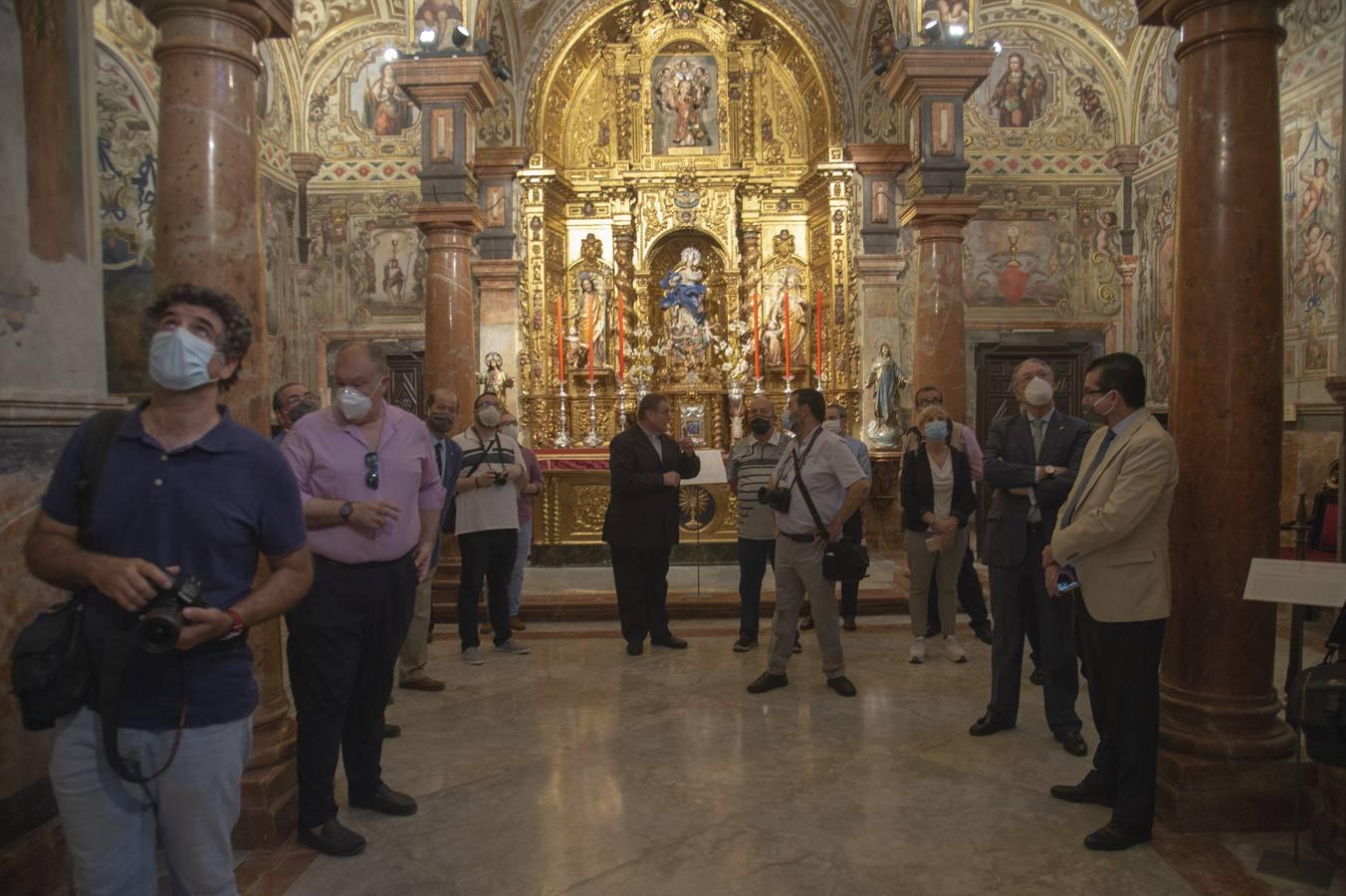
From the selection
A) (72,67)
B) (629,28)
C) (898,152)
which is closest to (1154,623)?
(72,67)

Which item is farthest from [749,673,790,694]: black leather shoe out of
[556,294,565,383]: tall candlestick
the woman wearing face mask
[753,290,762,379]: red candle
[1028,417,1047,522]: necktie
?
[556,294,565,383]: tall candlestick

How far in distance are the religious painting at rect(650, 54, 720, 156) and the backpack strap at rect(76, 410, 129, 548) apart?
45.8ft

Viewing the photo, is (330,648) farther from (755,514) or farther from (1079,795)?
(755,514)

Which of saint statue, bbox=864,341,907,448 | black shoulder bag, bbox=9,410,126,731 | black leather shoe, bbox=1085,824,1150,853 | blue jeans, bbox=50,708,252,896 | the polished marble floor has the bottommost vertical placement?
the polished marble floor

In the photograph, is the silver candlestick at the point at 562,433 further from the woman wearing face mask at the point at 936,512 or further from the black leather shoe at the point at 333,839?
the black leather shoe at the point at 333,839

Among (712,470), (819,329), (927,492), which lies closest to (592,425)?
(819,329)

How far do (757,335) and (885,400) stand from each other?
2801 mm

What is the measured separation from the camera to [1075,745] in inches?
176

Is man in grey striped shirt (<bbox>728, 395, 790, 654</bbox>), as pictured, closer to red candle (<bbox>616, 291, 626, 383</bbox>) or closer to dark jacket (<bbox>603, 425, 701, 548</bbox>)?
dark jacket (<bbox>603, 425, 701, 548</bbox>)

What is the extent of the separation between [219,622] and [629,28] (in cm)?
1479

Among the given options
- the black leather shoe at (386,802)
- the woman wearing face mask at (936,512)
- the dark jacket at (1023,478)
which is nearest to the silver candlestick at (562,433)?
the woman wearing face mask at (936,512)

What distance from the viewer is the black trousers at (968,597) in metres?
6.85

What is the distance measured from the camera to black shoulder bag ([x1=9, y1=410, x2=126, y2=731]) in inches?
77.8

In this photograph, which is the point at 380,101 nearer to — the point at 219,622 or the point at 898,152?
the point at 898,152
